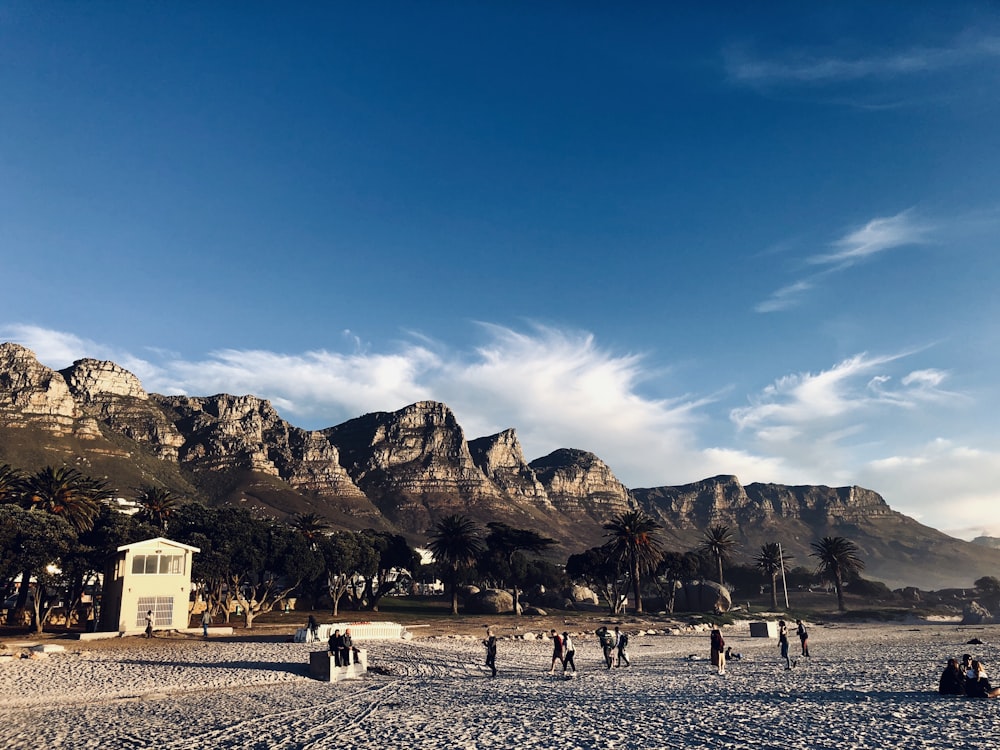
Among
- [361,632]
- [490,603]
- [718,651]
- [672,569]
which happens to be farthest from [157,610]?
[672,569]

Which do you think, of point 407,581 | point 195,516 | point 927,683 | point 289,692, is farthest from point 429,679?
point 407,581

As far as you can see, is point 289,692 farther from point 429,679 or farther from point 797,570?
point 797,570

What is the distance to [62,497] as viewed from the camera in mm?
55000

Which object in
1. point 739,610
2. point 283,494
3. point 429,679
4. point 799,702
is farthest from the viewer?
point 283,494

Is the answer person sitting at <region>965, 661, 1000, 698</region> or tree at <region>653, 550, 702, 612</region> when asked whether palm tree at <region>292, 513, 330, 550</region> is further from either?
person sitting at <region>965, 661, 1000, 698</region>

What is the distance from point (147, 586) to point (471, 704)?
115 feet

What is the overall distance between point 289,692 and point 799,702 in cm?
1724

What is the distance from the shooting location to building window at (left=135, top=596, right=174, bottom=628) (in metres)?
47.1

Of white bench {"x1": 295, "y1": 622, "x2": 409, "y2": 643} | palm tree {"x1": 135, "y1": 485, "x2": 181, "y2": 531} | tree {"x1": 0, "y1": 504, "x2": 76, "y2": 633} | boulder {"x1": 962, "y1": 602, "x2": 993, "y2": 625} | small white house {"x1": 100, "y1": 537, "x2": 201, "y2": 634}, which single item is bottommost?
boulder {"x1": 962, "y1": 602, "x2": 993, "y2": 625}

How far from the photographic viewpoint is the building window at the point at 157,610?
47.1 m

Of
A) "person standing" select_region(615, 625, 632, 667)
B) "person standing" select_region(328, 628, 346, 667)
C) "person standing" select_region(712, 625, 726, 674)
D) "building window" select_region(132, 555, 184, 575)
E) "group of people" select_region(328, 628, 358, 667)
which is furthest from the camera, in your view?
"building window" select_region(132, 555, 184, 575)

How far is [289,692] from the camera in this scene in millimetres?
25062

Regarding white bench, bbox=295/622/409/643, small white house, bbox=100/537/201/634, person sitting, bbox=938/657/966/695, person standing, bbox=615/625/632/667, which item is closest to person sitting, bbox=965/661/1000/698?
person sitting, bbox=938/657/966/695

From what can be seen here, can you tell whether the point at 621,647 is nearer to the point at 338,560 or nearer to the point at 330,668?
the point at 330,668
